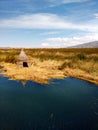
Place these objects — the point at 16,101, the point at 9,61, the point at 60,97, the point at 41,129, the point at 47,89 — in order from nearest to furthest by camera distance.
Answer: the point at 41,129 → the point at 16,101 → the point at 60,97 → the point at 47,89 → the point at 9,61

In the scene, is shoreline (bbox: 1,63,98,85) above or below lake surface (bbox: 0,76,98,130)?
above

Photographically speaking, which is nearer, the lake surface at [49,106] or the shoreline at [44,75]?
the lake surface at [49,106]

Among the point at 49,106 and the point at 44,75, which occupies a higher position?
the point at 44,75

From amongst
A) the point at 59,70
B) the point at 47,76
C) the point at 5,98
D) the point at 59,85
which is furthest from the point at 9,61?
the point at 5,98

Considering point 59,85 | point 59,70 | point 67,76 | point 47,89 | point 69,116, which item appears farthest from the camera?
point 59,70

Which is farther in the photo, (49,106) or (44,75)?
(44,75)

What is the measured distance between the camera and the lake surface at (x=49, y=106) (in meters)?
13.7

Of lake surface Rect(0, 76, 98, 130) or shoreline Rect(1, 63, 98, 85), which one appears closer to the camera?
lake surface Rect(0, 76, 98, 130)

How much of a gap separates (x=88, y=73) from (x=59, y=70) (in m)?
5.01

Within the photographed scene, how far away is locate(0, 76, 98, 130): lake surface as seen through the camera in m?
13.7

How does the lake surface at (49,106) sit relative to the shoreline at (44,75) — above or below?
below

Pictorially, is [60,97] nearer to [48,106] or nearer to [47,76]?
[48,106]

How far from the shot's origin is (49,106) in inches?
685

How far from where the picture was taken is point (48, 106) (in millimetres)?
17375
